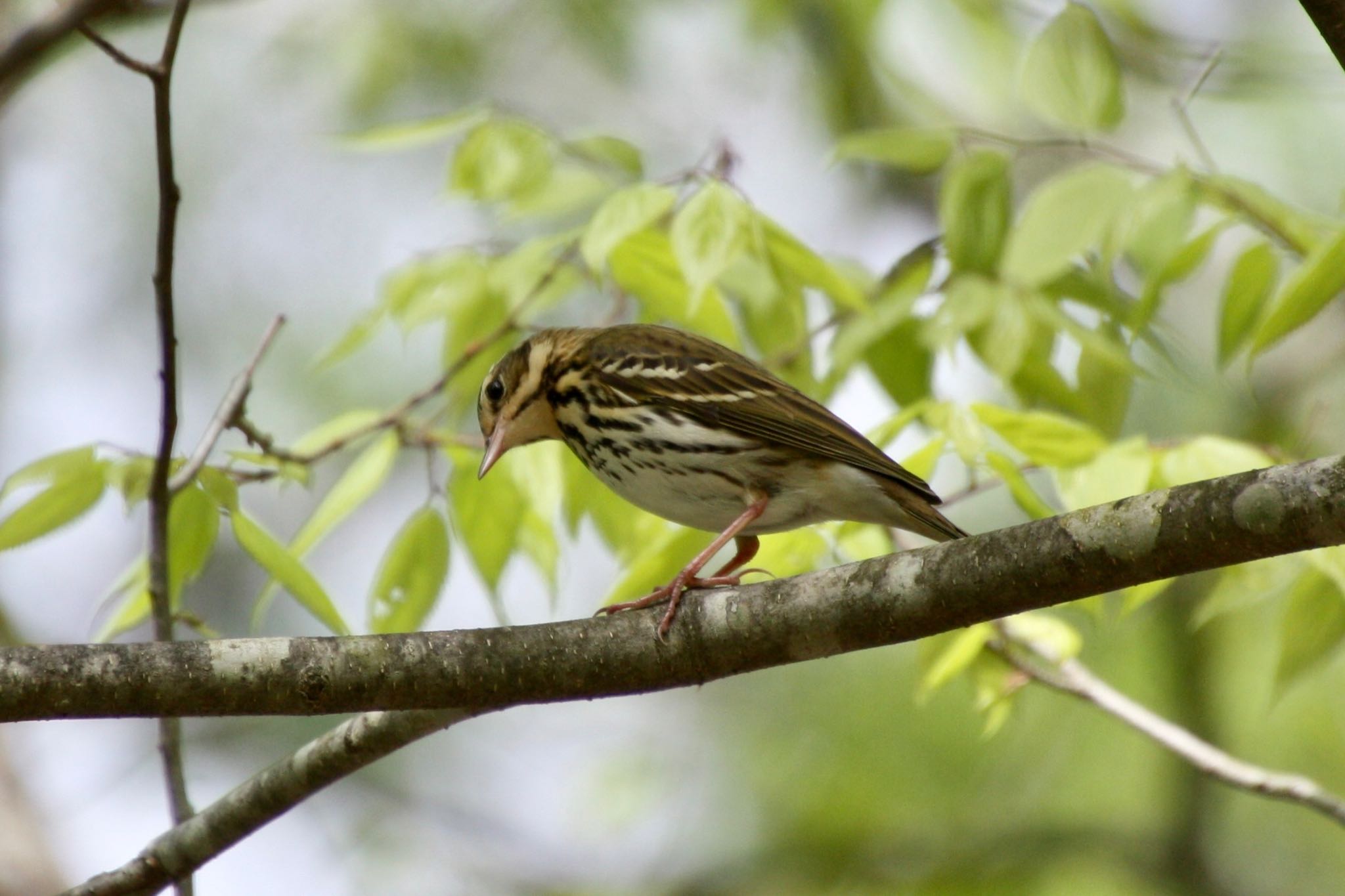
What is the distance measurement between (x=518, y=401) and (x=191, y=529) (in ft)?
4.88

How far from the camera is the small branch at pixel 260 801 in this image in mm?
3490

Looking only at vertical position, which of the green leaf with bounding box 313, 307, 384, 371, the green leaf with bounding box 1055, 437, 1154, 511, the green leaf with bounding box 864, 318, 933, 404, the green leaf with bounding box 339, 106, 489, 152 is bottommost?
the green leaf with bounding box 1055, 437, 1154, 511

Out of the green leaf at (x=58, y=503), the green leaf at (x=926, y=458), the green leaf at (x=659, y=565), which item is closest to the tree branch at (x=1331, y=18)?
the green leaf at (x=926, y=458)

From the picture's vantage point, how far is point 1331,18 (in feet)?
9.03

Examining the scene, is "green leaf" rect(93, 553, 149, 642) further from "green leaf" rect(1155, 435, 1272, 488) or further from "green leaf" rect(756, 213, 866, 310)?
"green leaf" rect(1155, 435, 1272, 488)

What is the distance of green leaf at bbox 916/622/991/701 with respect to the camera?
4215mm

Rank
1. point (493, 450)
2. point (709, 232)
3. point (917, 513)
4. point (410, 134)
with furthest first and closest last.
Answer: point (410, 134) → point (493, 450) → point (917, 513) → point (709, 232)

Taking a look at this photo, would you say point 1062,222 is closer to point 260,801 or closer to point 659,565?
point 659,565

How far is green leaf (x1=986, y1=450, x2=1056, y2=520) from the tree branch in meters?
1.46

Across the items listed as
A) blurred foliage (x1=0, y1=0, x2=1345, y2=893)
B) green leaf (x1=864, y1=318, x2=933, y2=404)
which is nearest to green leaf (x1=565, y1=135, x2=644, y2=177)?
blurred foliage (x1=0, y1=0, x2=1345, y2=893)

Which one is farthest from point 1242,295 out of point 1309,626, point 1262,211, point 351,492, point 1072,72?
point 351,492

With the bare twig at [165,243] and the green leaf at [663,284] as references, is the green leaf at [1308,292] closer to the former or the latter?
the green leaf at [663,284]

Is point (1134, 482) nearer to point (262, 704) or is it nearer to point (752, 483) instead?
point (752, 483)

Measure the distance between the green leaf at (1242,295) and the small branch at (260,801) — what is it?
2.57 meters
